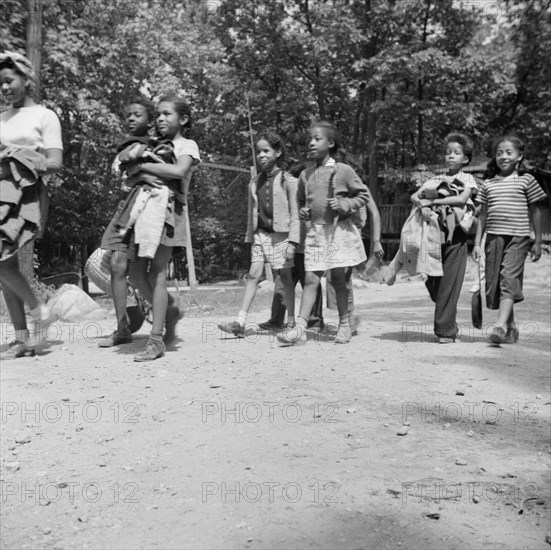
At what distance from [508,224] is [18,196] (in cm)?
419

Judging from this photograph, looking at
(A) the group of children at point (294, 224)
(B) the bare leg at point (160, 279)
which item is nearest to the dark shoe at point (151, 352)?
(A) the group of children at point (294, 224)

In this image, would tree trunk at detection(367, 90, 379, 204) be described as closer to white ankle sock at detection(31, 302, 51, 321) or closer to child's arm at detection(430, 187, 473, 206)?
child's arm at detection(430, 187, 473, 206)

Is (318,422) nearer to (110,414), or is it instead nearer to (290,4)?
(110,414)

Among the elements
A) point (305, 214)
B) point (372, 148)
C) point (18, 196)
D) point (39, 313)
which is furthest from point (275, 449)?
point (372, 148)

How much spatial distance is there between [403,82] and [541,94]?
598cm

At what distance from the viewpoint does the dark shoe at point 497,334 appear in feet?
20.7

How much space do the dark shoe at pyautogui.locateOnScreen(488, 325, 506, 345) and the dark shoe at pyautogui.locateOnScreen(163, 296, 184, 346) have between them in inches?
104

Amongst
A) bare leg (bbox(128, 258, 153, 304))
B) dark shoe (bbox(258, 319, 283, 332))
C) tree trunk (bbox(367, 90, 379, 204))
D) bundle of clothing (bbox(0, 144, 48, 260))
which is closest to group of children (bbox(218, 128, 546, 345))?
dark shoe (bbox(258, 319, 283, 332))

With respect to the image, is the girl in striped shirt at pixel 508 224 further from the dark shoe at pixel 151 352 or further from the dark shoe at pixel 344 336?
the dark shoe at pixel 151 352

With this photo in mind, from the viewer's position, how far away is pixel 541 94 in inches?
1091

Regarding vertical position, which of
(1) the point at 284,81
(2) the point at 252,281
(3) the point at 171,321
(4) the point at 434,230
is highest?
(1) the point at 284,81

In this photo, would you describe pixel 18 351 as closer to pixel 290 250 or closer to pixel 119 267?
pixel 119 267

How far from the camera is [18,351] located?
5.60m

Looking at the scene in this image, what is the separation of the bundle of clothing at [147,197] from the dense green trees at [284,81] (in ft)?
46.4
